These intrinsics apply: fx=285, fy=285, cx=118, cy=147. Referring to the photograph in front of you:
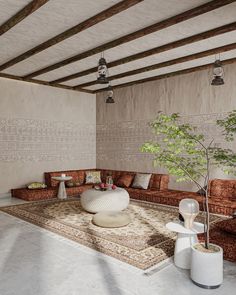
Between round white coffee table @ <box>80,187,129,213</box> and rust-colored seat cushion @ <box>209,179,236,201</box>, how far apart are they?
1.90m

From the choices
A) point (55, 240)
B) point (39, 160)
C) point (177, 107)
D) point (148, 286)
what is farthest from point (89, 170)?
point (148, 286)

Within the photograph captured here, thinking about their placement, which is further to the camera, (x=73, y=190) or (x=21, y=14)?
(x=73, y=190)

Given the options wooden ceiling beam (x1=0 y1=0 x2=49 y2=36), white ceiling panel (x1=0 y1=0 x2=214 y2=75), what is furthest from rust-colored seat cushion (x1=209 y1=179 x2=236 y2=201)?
wooden ceiling beam (x1=0 y1=0 x2=49 y2=36)

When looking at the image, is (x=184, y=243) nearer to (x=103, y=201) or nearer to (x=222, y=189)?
(x=103, y=201)

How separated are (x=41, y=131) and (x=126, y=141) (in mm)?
2379

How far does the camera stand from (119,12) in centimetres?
367

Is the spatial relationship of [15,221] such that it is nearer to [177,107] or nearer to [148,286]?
[148,286]

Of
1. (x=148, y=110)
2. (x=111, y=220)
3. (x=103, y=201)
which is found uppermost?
(x=148, y=110)

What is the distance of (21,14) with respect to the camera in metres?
3.81

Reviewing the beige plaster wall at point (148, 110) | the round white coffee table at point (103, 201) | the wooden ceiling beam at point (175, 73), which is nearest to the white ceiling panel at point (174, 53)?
the wooden ceiling beam at point (175, 73)

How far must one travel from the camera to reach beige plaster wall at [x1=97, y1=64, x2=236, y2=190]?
6328mm

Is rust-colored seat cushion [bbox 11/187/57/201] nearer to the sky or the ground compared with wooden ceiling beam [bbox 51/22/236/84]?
nearer to the ground

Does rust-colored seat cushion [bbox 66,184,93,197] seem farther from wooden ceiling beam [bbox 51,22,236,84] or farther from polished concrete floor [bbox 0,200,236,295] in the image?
polished concrete floor [bbox 0,200,236,295]

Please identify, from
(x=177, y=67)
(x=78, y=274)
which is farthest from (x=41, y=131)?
(x=78, y=274)
